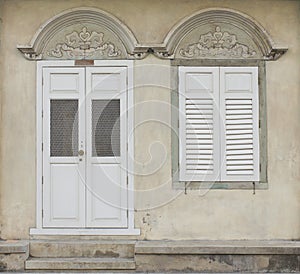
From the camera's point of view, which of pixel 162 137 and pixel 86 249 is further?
pixel 162 137

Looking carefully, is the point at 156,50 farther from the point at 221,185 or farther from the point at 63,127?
the point at 221,185

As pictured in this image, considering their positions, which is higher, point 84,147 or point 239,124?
point 239,124

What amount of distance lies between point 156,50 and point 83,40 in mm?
946

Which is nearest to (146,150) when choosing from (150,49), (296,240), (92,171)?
(92,171)

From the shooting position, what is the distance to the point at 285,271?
24.3 ft

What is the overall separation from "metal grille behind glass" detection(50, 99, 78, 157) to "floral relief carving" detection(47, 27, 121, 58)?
63cm

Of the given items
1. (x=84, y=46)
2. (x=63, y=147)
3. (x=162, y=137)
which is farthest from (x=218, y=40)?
(x=63, y=147)

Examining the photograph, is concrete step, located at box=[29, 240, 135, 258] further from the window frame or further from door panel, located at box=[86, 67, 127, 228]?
the window frame

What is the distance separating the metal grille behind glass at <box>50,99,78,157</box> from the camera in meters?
7.83

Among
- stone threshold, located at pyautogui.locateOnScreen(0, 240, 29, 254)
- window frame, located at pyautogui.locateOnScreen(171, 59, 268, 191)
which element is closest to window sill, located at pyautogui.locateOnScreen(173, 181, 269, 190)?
window frame, located at pyautogui.locateOnScreen(171, 59, 268, 191)

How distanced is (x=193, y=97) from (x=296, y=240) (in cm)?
221

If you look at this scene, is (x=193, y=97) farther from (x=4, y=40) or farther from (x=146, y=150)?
(x=4, y=40)

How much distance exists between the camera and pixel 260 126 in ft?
25.7

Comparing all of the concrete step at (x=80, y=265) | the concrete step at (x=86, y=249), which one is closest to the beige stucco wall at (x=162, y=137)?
the concrete step at (x=86, y=249)
